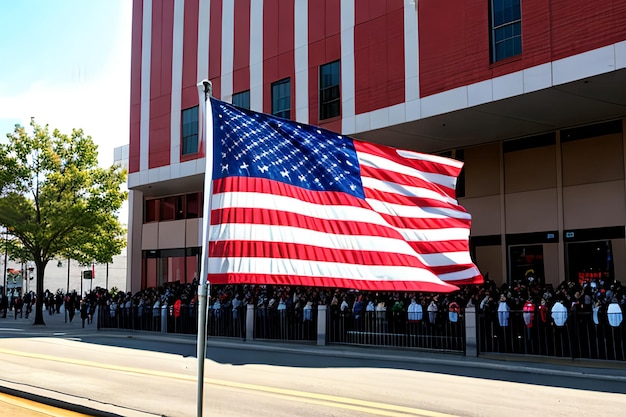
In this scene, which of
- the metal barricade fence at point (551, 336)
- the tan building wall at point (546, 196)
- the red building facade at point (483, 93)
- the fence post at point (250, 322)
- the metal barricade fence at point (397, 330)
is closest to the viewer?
the metal barricade fence at point (551, 336)

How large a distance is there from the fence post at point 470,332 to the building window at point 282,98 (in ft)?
50.5

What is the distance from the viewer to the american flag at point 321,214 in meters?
Answer: 5.59

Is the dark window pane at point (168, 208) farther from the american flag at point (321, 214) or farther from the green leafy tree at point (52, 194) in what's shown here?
the american flag at point (321, 214)

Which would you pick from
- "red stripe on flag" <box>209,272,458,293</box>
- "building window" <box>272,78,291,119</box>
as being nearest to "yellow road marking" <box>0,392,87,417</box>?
"red stripe on flag" <box>209,272,458,293</box>

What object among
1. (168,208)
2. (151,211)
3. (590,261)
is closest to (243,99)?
(168,208)

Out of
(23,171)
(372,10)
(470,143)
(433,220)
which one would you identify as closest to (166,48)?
(23,171)

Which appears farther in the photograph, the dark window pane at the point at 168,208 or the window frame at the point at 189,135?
the dark window pane at the point at 168,208

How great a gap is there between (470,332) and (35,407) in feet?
40.1

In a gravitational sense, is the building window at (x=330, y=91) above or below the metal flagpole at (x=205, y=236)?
above

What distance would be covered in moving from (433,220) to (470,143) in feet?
77.1

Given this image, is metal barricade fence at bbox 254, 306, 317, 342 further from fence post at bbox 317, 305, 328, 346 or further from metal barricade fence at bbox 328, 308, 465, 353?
metal barricade fence at bbox 328, 308, 465, 353

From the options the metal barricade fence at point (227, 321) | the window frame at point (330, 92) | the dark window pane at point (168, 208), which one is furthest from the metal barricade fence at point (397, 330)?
the dark window pane at point (168, 208)

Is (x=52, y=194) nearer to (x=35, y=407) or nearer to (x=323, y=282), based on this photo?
(x=35, y=407)

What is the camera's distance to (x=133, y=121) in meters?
42.5
